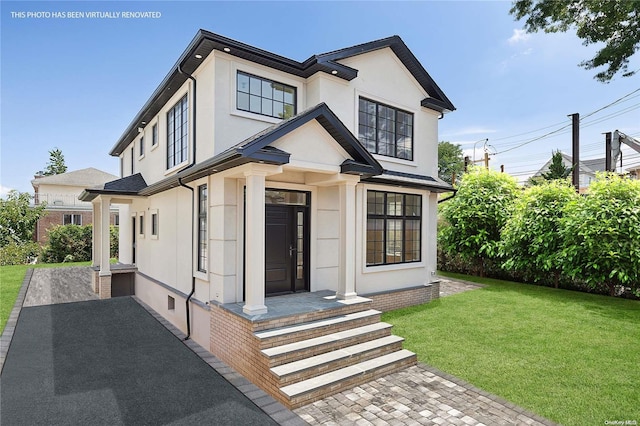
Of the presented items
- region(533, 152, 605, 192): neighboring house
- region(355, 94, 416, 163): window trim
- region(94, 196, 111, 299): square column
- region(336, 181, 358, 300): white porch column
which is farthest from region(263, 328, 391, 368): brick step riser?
region(533, 152, 605, 192): neighboring house

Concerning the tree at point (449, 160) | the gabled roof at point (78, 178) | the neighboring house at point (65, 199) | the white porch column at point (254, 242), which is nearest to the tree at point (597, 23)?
the white porch column at point (254, 242)

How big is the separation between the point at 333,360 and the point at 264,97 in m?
5.65

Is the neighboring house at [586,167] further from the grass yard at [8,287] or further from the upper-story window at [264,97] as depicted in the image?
the grass yard at [8,287]

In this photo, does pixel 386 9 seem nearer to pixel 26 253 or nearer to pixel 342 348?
pixel 342 348

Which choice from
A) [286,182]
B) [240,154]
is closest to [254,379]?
[240,154]

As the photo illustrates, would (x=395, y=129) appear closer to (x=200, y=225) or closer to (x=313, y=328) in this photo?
(x=200, y=225)

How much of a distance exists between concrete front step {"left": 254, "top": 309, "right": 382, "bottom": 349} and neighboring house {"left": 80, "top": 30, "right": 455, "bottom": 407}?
0.10 ft

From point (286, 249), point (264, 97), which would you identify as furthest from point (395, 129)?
point (286, 249)

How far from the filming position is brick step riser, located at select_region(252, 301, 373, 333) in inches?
212

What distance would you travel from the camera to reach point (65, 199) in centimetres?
2956

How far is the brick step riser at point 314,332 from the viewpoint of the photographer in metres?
5.14

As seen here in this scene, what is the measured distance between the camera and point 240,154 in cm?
514

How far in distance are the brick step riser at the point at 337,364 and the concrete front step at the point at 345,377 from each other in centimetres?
5

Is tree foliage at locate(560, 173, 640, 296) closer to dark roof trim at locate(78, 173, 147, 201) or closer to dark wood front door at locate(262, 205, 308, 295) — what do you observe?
dark wood front door at locate(262, 205, 308, 295)
